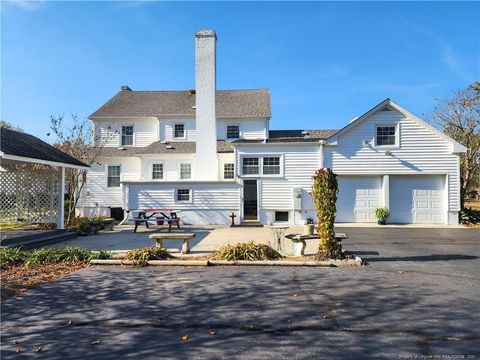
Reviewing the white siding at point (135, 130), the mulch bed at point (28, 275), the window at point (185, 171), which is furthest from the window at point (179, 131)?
the mulch bed at point (28, 275)

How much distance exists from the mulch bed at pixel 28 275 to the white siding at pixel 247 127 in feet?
55.8

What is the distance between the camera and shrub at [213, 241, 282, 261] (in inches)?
348

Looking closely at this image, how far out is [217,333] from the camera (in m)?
4.41

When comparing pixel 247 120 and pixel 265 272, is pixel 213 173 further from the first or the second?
pixel 265 272

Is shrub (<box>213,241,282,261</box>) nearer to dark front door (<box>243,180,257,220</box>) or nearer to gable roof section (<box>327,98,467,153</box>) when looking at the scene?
dark front door (<box>243,180,257,220</box>)

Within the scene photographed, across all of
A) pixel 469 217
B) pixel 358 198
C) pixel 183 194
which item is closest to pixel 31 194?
pixel 183 194

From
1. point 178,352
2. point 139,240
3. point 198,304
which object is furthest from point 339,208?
point 178,352

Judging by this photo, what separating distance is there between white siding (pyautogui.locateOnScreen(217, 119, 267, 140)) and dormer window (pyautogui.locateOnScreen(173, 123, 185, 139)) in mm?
2499

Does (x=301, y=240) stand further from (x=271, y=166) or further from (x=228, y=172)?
(x=228, y=172)

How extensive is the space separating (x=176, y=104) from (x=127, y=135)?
4.14 m

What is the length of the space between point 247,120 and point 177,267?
1728 cm

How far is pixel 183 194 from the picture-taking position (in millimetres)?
20172

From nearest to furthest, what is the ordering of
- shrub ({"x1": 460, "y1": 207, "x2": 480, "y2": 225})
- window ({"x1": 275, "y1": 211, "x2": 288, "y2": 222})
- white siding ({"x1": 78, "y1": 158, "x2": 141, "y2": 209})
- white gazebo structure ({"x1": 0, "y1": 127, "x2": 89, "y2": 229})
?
white gazebo structure ({"x1": 0, "y1": 127, "x2": 89, "y2": 229}) < shrub ({"x1": 460, "y1": 207, "x2": 480, "y2": 225}) < window ({"x1": 275, "y1": 211, "x2": 288, "y2": 222}) < white siding ({"x1": 78, "y1": 158, "x2": 141, "y2": 209})


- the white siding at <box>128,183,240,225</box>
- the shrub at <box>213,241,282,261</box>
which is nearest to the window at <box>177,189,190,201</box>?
the white siding at <box>128,183,240,225</box>
